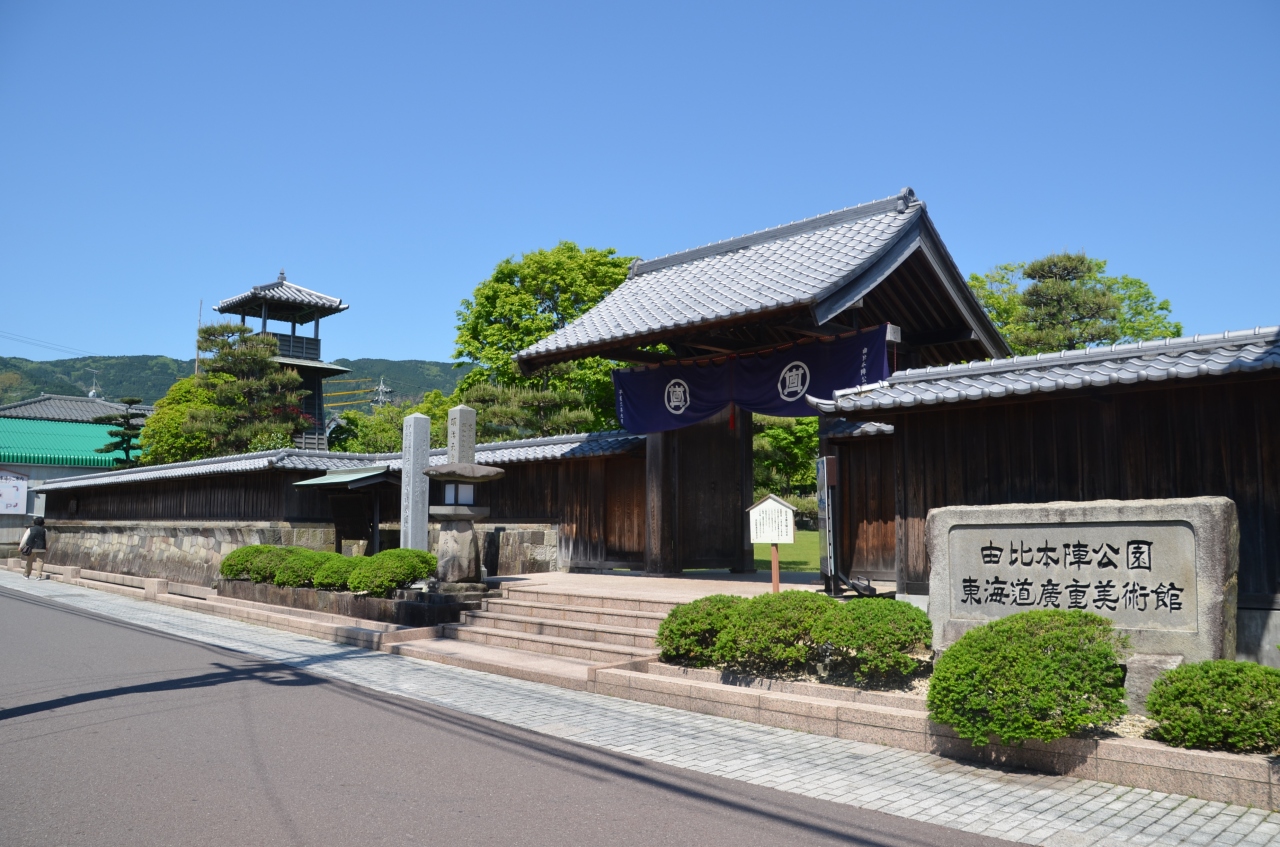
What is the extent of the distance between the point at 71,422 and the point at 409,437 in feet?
156

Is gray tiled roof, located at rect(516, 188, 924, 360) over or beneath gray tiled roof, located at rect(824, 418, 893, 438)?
over

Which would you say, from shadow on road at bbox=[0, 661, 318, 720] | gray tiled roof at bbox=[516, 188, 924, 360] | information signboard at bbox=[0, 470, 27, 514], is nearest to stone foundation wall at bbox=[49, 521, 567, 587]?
gray tiled roof at bbox=[516, 188, 924, 360]

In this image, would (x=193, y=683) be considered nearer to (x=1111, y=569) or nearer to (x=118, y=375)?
(x=1111, y=569)

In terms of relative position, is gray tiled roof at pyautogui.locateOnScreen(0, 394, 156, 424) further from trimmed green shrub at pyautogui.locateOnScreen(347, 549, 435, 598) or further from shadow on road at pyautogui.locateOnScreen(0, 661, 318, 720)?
shadow on road at pyautogui.locateOnScreen(0, 661, 318, 720)

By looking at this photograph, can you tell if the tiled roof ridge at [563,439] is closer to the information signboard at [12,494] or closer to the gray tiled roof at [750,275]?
the gray tiled roof at [750,275]

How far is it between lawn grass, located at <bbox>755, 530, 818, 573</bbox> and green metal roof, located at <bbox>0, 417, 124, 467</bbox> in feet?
128

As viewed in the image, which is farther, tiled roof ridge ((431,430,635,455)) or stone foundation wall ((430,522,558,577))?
tiled roof ridge ((431,430,635,455))

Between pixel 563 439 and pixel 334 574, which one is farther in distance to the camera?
pixel 563 439

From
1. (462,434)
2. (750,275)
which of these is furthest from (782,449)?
(462,434)

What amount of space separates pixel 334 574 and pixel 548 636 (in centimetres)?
571

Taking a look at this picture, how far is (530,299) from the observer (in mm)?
33875

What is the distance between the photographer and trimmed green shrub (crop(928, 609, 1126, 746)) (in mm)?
6816

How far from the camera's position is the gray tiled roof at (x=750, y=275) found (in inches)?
607

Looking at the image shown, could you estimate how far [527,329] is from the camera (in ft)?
110
